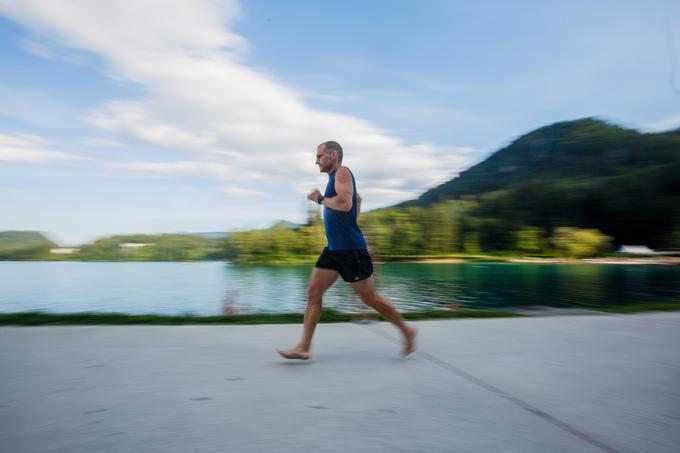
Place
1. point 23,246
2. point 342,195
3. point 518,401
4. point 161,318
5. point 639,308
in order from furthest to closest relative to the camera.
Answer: point 23,246 < point 639,308 < point 161,318 < point 342,195 < point 518,401

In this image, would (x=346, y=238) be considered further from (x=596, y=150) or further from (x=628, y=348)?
(x=596, y=150)

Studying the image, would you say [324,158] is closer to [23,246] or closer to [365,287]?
[365,287]

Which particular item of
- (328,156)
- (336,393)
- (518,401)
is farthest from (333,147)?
(518,401)

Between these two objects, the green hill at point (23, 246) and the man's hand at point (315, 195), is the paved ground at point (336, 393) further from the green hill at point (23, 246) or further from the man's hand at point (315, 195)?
the green hill at point (23, 246)

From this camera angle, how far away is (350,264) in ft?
11.7

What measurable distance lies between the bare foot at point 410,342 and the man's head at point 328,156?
1490mm

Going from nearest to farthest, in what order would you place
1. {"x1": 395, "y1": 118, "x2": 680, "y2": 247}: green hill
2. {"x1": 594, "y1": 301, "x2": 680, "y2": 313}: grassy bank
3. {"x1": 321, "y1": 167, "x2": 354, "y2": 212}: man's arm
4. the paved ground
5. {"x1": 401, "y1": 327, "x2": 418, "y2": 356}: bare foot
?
the paved ground < {"x1": 321, "y1": 167, "x2": 354, "y2": 212}: man's arm < {"x1": 401, "y1": 327, "x2": 418, "y2": 356}: bare foot < {"x1": 594, "y1": 301, "x2": 680, "y2": 313}: grassy bank < {"x1": 395, "y1": 118, "x2": 680, "y2": 247}: green hill

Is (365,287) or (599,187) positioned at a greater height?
(599,187)

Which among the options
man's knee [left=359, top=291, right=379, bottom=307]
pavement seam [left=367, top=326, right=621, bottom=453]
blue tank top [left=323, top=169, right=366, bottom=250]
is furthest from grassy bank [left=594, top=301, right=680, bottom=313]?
blue tank top [left=323, top=169, right=366, bottom=250]

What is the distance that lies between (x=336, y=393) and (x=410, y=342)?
1.11 metres

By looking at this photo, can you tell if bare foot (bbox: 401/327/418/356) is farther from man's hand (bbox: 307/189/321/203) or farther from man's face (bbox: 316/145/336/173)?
man's face (bbox: 316/145/336/173)

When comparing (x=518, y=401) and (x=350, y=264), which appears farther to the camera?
(x=350, y=264)

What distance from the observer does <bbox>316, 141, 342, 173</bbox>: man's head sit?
12.1 feet

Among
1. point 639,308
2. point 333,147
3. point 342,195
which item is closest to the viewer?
point 342,195
